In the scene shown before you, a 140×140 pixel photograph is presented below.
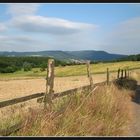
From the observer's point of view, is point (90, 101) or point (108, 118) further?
point (90, 101)

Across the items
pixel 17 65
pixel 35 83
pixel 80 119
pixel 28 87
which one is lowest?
pixel 17 65

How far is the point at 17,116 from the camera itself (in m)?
8.99

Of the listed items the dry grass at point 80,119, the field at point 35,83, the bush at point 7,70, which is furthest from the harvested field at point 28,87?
the bush at point 7,70

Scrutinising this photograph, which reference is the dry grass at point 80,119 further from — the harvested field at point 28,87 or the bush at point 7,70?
the bush at point 7,70

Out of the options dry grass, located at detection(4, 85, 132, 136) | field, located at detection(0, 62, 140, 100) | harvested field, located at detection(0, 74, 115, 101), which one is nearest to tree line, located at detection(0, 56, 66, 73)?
field, located at detection(0, 62, 140, 100)

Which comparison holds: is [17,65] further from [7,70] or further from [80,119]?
[80,119]

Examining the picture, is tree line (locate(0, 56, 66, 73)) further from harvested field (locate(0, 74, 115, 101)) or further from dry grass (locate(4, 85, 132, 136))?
dry grass (locate(4, 85, 132, 136))

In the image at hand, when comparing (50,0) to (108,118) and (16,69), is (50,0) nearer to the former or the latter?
(108,118)

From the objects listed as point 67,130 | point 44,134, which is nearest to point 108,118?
point 67,130

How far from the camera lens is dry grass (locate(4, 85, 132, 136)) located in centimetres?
795

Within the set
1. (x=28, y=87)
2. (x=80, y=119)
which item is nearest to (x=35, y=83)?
(x=28, y=87)

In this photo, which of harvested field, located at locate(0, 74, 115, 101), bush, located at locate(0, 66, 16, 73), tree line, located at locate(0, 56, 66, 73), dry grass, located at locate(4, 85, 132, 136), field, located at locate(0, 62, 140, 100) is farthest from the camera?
tree line, located at locate(0, 56, 66, 73)

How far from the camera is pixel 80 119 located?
893cm

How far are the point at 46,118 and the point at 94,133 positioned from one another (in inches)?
41.3
